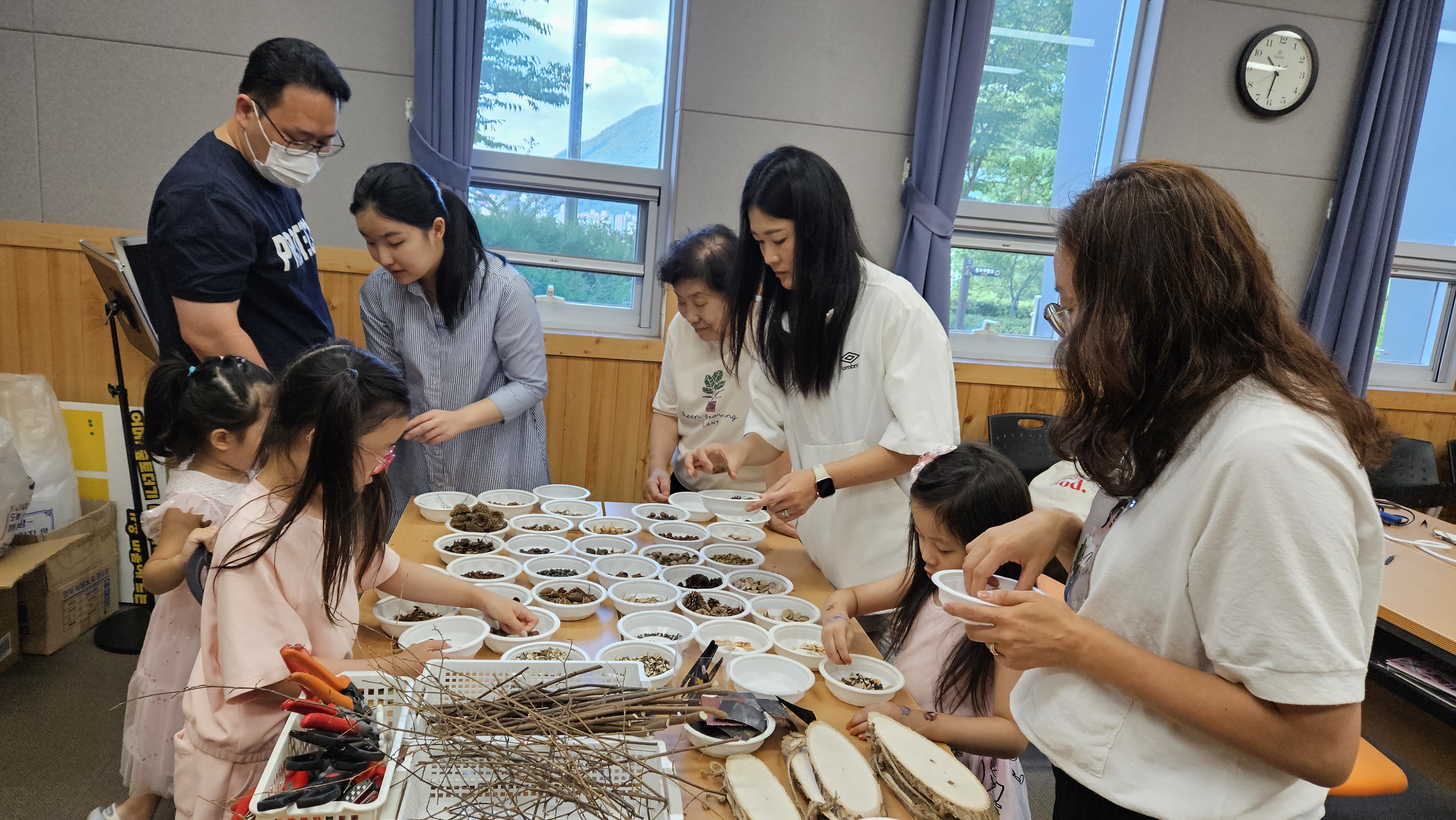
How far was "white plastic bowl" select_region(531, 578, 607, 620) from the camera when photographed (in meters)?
1.66

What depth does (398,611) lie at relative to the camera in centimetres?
166

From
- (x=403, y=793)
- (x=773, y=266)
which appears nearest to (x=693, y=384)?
(x=773, y=266)

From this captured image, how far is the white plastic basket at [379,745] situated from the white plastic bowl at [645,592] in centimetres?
57

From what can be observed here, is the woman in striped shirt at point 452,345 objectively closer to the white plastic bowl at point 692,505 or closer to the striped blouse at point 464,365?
the striped blouse at point 464,365

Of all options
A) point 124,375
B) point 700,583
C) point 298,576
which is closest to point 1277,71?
point 700,583

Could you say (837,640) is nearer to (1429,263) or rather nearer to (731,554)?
(731,554)

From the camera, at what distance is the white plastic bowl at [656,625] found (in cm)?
160

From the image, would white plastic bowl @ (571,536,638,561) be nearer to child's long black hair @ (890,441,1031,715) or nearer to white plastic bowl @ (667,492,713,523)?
white plastic bowl @ (667,492,713,523)

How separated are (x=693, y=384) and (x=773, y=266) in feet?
2.73

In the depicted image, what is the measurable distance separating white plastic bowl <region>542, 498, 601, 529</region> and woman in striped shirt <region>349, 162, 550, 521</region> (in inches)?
12.2

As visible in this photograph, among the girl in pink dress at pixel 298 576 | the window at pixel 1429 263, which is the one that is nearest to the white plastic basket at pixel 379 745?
the girl in pink dress at pixel 298 576

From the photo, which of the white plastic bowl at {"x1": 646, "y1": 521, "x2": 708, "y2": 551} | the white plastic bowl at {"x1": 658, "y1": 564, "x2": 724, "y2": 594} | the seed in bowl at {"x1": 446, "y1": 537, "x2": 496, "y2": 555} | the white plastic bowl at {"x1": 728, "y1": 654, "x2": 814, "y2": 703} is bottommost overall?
the white plastic bowl at {"x1": 646, "y1": 521, "x2": 708, "y2": 551}

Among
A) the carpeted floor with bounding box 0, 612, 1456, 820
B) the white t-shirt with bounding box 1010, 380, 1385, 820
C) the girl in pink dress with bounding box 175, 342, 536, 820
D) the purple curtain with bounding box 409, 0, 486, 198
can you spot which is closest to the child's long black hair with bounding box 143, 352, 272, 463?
the girl in pink dress with bounding box 175, 342, 536, 820

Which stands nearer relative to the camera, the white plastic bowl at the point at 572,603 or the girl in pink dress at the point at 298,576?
the girl in pink dress at the point at 298,576
